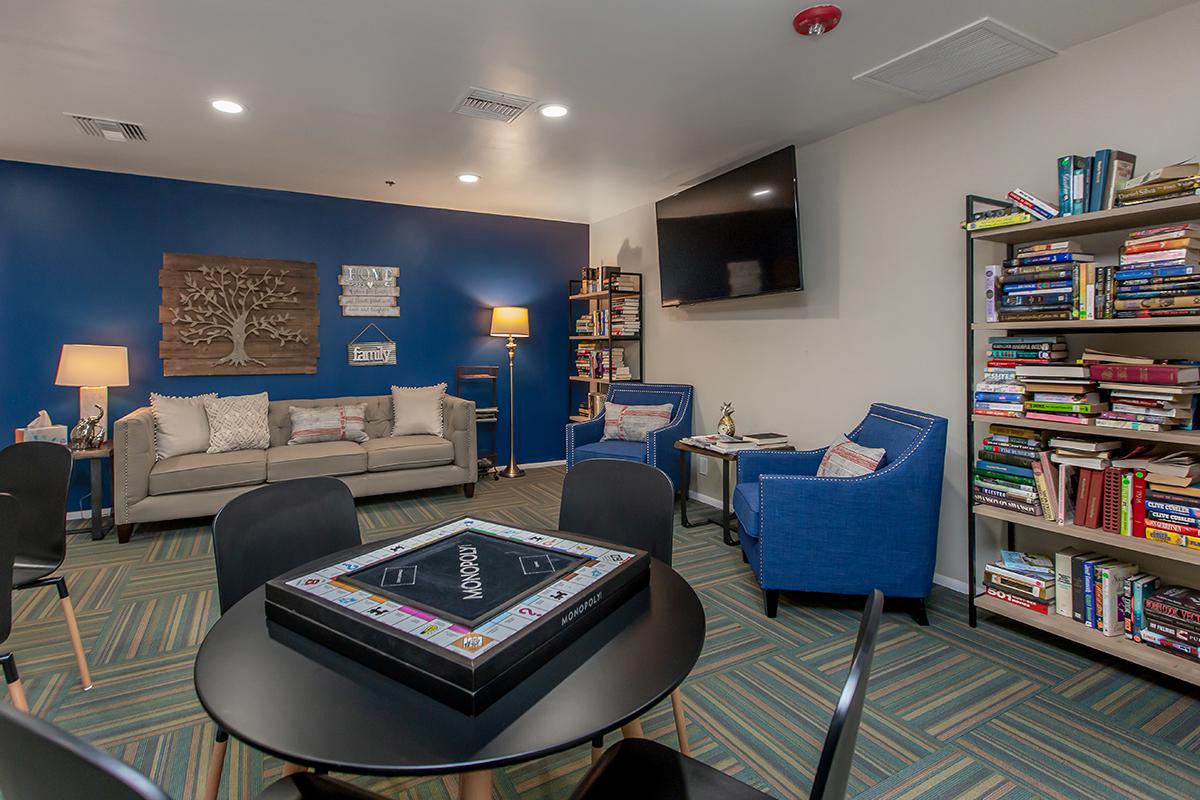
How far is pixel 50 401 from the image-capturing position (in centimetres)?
442

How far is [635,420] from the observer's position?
16.5ft

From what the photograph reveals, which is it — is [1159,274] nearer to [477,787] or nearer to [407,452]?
[477,787]

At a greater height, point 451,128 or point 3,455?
point 451,128

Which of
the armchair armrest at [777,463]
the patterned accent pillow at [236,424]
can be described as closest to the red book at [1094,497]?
the armchair armrest at [777,463]

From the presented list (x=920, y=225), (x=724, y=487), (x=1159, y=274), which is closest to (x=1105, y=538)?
(x=1159, y=274)

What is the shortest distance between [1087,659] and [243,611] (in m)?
3.01

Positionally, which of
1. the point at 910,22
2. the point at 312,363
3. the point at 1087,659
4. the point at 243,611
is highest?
the point at 910,22

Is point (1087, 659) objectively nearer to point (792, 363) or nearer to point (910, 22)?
point (792, 363)

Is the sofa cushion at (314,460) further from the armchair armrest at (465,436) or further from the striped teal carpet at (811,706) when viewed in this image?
the striped teal carpet at (811,706)

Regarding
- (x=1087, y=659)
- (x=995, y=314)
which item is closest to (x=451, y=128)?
(x=995, y=314)

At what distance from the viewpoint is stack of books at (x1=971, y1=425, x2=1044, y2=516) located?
2.54 meters

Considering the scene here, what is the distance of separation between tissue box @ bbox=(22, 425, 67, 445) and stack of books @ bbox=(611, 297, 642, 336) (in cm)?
408

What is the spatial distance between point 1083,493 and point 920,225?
1557 mm

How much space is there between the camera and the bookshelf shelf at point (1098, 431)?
209cm
